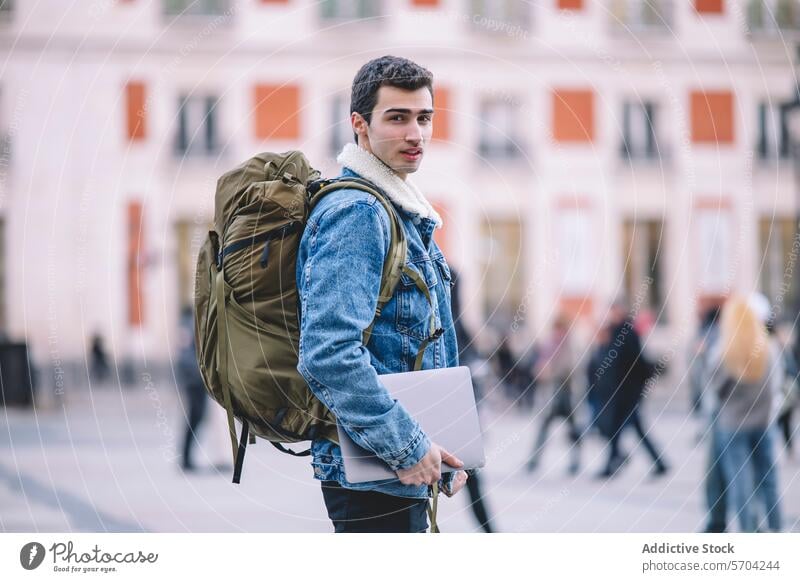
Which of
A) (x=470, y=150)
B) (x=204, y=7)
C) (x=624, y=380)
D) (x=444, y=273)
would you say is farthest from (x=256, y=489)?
(x=470, y=150)

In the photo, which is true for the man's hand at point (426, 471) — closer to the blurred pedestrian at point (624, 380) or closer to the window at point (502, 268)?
the blurred pedestrian at point (624, 380)

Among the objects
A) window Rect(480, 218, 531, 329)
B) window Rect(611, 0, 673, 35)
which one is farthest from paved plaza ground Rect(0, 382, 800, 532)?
window Rect(611, 0, 673, 35)

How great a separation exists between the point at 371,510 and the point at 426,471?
9.3 inches

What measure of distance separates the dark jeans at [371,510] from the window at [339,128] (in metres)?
12.2

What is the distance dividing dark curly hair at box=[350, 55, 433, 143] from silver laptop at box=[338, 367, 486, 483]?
0.66 m

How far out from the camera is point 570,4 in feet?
26.8

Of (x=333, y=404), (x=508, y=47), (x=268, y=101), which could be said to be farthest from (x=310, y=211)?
(x=268, y=101)

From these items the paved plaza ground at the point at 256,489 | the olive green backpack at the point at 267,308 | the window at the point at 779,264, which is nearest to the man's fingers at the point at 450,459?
the olive green backpack at the point at 267,308

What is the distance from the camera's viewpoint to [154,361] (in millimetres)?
17109

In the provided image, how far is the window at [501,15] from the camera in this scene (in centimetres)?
1047
